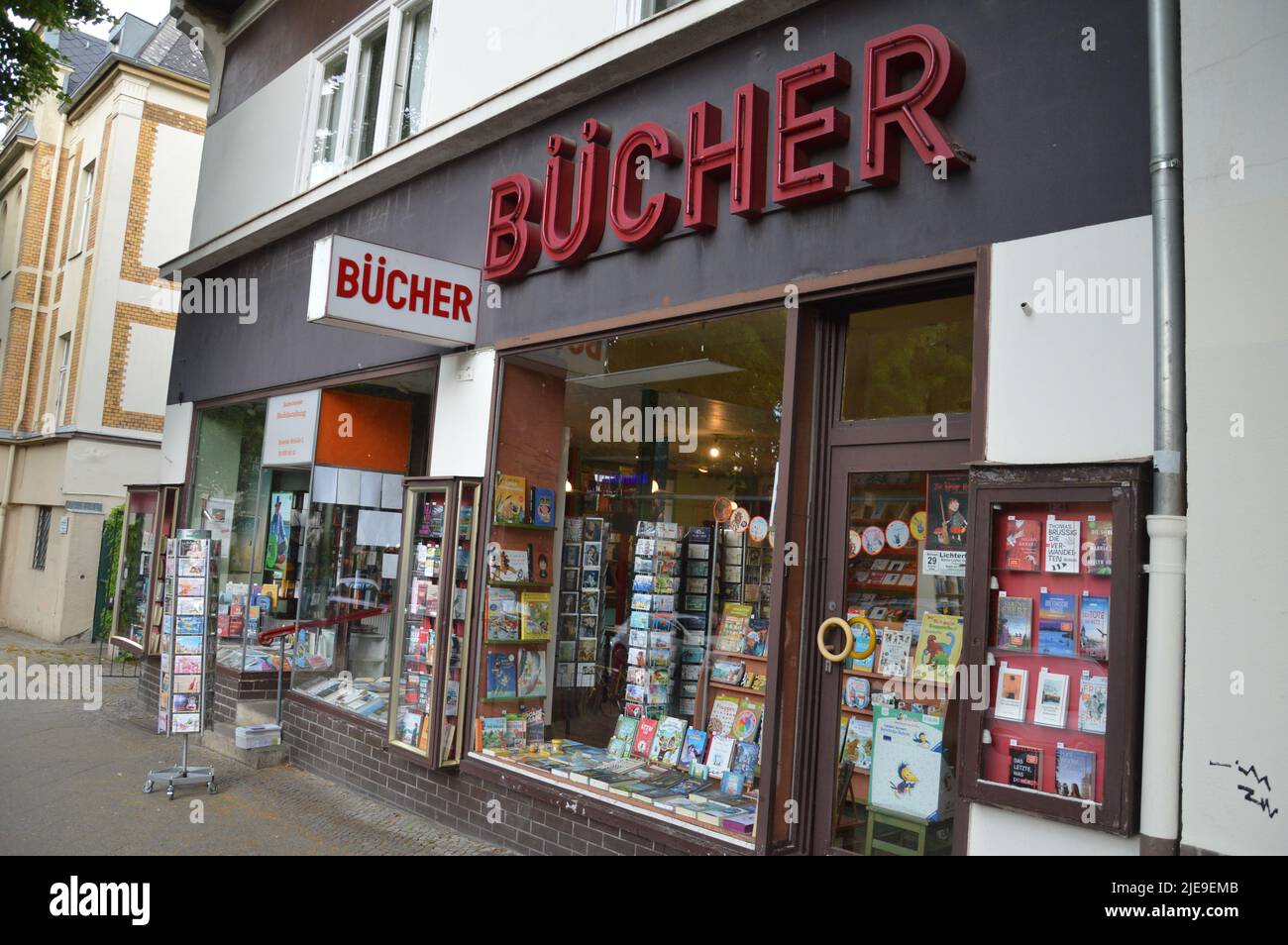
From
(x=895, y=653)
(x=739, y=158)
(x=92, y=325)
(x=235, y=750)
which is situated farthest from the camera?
(x=92, y=325)

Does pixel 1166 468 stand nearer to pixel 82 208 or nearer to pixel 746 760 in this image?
pixel 746 760

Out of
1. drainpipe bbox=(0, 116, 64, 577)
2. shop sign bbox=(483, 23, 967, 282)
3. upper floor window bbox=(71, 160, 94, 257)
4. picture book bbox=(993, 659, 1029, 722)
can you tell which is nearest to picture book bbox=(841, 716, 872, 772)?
picture book bbox=(993, 659, 1029, 722)

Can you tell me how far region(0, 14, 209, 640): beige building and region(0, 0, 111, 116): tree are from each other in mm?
4962

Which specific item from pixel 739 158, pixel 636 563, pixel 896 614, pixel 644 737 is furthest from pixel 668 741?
pixel 739 158

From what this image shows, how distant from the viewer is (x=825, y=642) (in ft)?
16.8

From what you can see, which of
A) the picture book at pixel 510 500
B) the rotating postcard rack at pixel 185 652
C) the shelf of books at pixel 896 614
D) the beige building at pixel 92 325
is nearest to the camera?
the shelf of books at pixel 896 614

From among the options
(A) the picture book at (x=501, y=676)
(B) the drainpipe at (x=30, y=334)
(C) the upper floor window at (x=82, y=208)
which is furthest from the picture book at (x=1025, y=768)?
(B) the drainpipe at (x=30, y=334)

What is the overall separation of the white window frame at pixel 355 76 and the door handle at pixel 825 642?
18.3 feet

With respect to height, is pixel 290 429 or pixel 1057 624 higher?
pixel 290 429

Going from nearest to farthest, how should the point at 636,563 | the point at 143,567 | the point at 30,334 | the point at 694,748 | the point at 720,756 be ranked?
the point at 720,756, the point at 694,748, the point at 636,563, the point at 143,567, the point at 30,334

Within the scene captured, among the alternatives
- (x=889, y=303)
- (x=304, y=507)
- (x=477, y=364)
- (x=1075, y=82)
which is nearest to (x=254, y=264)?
(x=304, y=507)

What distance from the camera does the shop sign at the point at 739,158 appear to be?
4.68 meters

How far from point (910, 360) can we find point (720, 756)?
279cm

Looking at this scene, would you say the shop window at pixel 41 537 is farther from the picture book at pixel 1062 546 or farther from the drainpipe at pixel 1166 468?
the drainpipe at pixel 1166 468
